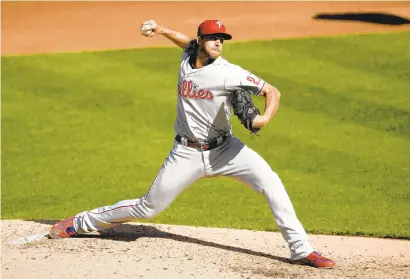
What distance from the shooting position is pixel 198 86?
6.25 metres

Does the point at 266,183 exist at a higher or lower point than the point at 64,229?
higher

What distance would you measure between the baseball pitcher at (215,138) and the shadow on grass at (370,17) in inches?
378

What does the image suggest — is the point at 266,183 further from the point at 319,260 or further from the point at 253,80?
the point at 253,80

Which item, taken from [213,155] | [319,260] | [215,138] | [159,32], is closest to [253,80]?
[215,138]

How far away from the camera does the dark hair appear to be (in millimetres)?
6488

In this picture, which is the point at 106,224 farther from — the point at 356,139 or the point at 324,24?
the point at 324,24

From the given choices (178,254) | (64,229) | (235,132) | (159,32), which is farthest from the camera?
(235,132)

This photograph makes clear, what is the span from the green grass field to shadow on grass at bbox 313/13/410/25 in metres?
1.17

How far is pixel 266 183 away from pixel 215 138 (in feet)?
1.59

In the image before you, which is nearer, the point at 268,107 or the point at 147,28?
the point at 268,107

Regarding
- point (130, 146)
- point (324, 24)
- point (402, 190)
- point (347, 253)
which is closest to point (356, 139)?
point (402, 190)

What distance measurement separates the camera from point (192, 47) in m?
6.53

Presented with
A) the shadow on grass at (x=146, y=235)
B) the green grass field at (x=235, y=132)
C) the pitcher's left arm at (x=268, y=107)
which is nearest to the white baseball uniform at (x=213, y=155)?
the pitcher's left arm at (x=268, y=107)

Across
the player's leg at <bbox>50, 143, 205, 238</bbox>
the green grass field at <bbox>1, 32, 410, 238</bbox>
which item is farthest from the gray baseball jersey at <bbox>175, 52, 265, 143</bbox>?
the green grass field at <bbox>1, 32, 410, 238</bbox>
